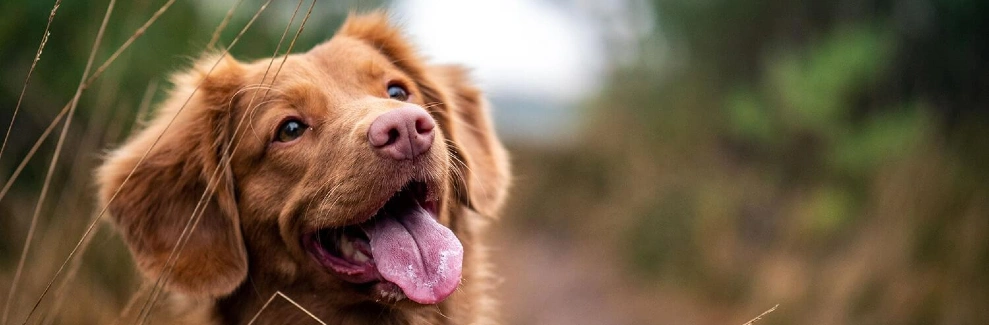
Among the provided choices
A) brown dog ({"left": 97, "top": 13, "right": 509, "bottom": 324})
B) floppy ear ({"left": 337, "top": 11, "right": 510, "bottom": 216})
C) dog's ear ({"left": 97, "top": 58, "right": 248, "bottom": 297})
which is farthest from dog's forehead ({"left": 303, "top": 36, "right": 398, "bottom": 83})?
dog's ear ({"left": 97, "top": 58, "right": 248, "bottom": 297})

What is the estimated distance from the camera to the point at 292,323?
3.00 m

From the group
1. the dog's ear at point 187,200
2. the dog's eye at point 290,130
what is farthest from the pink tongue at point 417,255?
the dog's ear at point 187,200

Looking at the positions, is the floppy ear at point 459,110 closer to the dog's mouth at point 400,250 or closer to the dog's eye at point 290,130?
the dog's mouth at point 400,250

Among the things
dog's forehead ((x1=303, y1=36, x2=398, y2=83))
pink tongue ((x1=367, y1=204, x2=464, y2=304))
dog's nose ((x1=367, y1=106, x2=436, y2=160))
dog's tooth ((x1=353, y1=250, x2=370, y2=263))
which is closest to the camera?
dog's nose ((x1=367, y1=106, x2=436, y2=160))

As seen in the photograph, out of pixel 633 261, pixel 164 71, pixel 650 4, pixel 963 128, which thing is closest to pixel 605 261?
pixel 633 261

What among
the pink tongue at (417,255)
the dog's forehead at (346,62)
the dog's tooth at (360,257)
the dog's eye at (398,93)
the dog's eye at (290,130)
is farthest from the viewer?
the dog's eye at (398,93)

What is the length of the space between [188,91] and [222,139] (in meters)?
0.35

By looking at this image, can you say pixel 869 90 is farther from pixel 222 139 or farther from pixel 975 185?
pixel 222 139

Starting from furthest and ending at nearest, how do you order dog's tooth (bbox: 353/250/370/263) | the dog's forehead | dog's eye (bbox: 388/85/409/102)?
dog's eye (bbox: 388/85/409/102)
the dog's forehead
dog's tooth (bbox: 353/250/370/263)

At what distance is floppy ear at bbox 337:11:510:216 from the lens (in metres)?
3.30

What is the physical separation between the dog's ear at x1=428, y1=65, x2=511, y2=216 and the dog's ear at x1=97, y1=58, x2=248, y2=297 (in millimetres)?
853

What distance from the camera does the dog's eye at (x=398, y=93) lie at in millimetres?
3213

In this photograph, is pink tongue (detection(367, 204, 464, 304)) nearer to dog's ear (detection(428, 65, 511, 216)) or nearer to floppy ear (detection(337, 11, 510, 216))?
dog's ear (detection(428, 65, 511, 216))

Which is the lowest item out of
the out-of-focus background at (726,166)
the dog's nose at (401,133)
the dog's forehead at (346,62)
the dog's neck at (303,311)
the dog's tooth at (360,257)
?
the dog's neck at (303,311)
